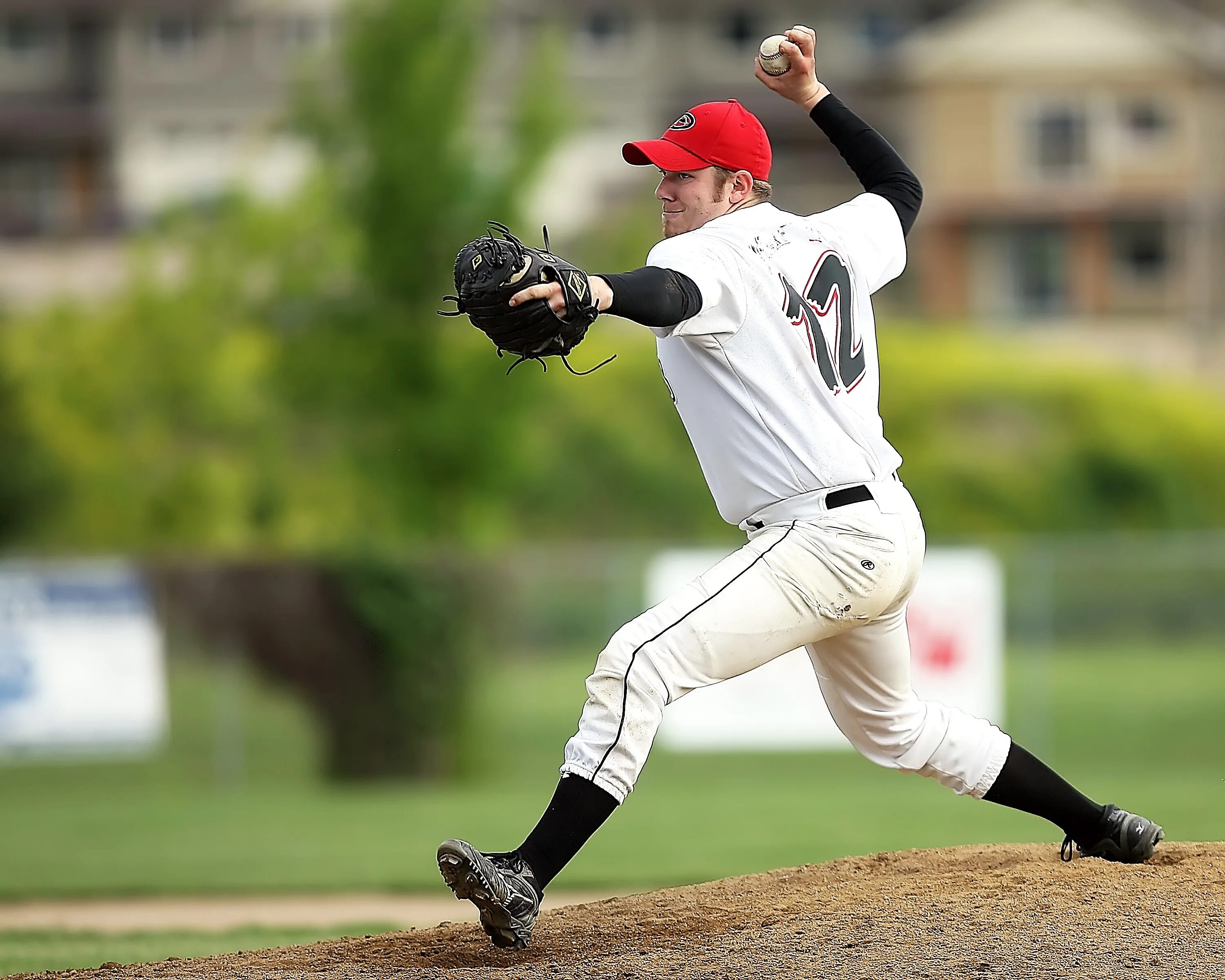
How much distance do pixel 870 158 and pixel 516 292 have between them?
178cm

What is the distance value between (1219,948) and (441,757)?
10327mm

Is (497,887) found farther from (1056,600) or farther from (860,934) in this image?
(1056,600)

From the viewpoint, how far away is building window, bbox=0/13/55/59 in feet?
158

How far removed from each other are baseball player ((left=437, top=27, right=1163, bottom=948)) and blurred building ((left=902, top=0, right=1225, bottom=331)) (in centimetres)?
3631

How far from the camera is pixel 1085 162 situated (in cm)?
4006

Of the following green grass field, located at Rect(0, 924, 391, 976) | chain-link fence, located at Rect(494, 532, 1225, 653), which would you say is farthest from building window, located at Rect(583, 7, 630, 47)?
green grass field, located at Rect(0, 924, 391, 976)

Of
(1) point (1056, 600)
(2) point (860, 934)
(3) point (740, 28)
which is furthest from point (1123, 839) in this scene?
(3) point (740, 28)

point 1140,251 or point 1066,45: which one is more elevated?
point 1066,45

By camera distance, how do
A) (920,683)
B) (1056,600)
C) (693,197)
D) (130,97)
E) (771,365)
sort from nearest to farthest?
1. (771,365)
2. (693,197)
3. (920,683)
4. (1056,600)
5. (130,97)

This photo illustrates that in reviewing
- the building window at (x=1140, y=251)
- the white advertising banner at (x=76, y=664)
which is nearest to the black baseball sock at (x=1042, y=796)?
the white advertising banner at (x=76, y=664)

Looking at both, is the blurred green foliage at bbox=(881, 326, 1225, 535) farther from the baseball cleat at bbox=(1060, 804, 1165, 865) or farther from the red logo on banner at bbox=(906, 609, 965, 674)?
the baseball cleat at bbox=(1060, 804, 1165, 865)

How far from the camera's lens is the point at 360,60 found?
16.3 metres

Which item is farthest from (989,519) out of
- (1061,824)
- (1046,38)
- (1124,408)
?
(1061,824)

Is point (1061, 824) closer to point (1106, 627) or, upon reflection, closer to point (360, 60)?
point (360, 60)
